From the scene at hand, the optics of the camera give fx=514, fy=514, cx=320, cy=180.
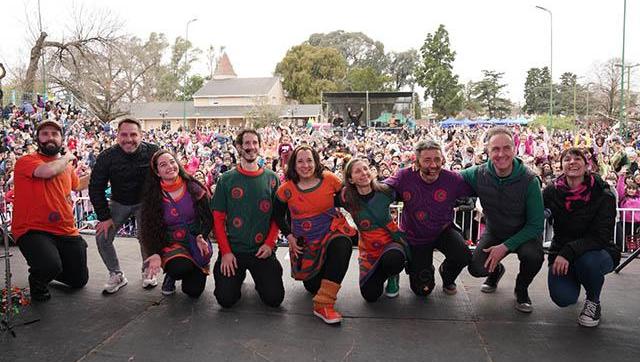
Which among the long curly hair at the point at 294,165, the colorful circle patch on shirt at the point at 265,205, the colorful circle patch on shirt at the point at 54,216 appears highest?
the long curly hair at the point at 294,165

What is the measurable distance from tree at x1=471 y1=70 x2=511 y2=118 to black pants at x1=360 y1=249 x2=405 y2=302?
57026 millimetres

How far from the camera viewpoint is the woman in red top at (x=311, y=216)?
3.57 meters

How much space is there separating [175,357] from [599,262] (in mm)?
2744

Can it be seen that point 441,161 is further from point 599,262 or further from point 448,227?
point 599,262

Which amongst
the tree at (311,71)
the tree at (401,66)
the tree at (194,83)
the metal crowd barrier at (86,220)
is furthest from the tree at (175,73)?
the metal crowd barrier at (86,220)

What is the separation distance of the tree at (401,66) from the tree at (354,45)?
2275mm

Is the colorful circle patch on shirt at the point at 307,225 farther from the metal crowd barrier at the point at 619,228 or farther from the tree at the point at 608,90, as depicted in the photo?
the tree at the point at 608,90

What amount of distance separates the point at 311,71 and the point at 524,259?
51.3m

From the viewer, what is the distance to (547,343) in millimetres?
3076

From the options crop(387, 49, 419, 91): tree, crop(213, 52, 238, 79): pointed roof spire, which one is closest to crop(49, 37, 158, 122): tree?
crop(213, 52, 238, 79): pointed roof spire

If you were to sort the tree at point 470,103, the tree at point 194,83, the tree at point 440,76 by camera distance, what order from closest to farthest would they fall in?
the tree at point 440,76 → the tree at point 470,103 → the tree at point 194,83

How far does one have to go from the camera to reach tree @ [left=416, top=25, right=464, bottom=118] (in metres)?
51.0

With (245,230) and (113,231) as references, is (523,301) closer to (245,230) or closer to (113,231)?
(245,230)

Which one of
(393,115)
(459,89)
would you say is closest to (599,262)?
(393,115)
